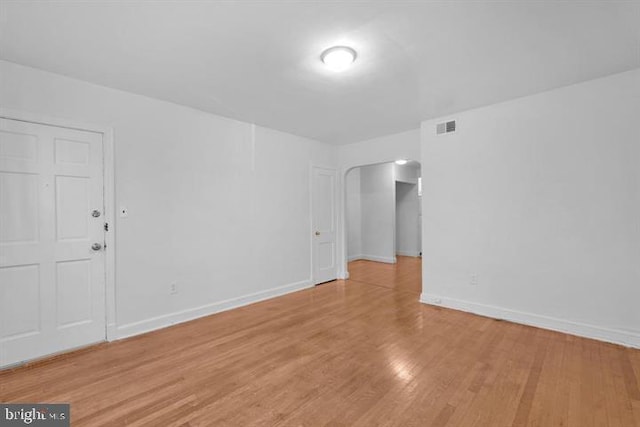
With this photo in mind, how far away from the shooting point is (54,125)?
2721 millimetres

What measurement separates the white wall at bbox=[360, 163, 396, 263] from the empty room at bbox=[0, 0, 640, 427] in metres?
3.02

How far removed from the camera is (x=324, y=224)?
544cm

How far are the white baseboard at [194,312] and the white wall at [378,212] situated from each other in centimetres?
341

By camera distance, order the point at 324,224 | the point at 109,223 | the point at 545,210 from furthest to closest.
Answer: the point at 324,224
the point at 545,210
the point at 109,223

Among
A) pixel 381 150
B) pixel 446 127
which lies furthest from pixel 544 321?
pixel 381 150

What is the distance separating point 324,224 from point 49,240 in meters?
3.80

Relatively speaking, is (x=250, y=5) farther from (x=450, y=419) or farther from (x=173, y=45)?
(x=450, y=419)

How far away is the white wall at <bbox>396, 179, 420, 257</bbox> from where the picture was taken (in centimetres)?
839

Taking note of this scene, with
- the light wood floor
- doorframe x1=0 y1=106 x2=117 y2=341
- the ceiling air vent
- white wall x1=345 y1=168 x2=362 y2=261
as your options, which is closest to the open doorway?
white wall x1=345 y1=168 x2=362 y2=261

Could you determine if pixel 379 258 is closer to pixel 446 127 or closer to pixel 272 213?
pixel 272 213

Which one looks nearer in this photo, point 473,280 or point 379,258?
point 473,280

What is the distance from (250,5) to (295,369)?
2.73m

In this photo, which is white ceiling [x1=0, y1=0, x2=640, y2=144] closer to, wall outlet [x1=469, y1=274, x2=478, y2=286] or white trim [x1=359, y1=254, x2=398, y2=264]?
wall outlet [x1=469, y1=274, x2=478, y2=286]

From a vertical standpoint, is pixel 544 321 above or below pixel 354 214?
below
